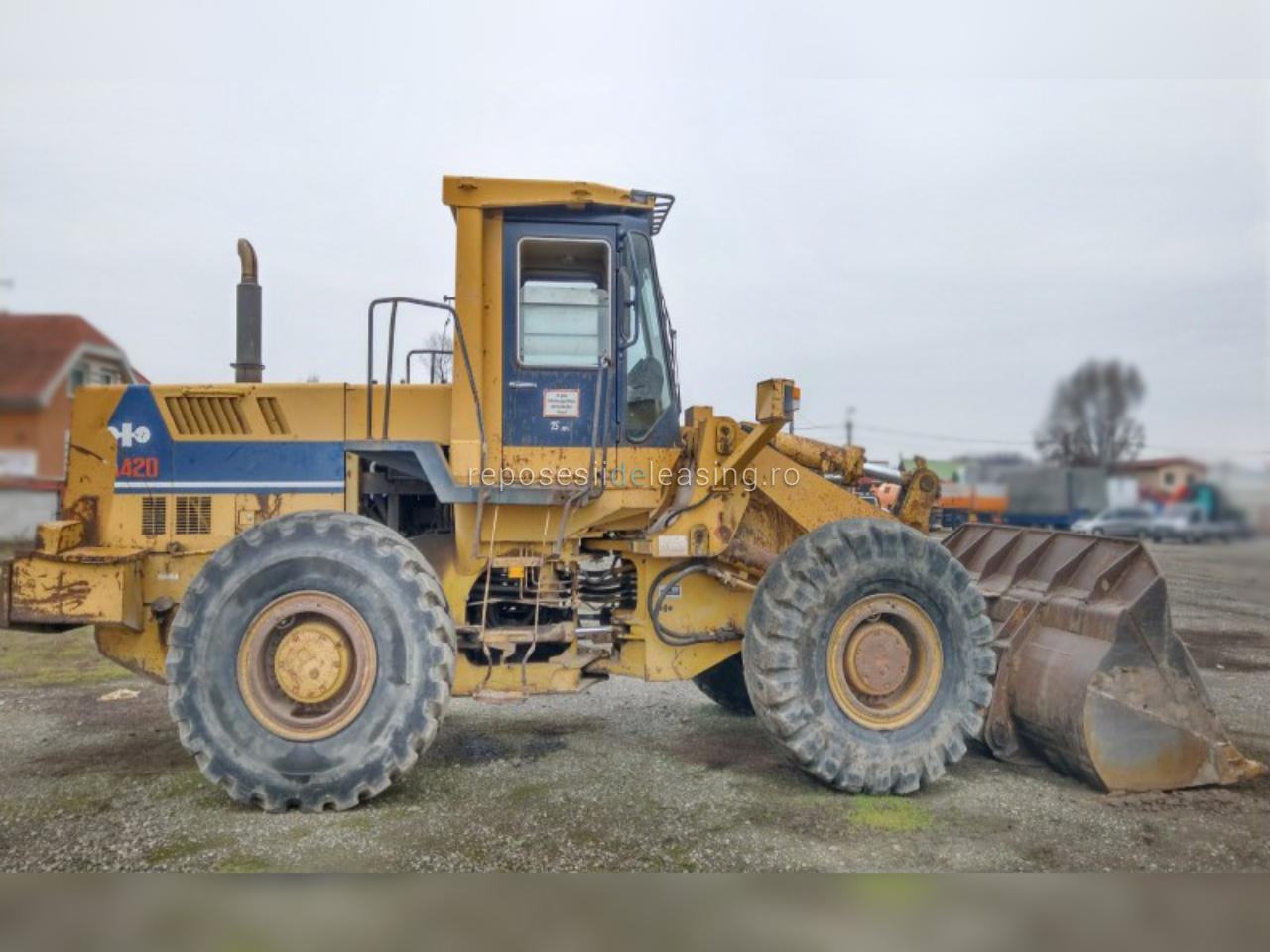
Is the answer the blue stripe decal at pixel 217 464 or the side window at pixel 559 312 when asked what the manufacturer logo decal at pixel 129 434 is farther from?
the side window at pixel 559 312

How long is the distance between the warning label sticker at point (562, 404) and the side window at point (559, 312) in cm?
17

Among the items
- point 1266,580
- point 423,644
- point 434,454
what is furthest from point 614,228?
point 1266,580

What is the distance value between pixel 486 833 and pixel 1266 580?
354cm

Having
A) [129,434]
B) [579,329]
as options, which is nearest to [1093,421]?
[579,329]

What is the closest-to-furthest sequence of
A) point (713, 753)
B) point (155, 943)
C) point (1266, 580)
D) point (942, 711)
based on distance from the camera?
point (1266, 580) < point (155, 943) < point (942, 711) < point (713, 753)

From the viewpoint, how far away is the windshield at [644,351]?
5.33m

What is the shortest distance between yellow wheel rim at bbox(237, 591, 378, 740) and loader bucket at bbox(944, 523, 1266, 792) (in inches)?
132

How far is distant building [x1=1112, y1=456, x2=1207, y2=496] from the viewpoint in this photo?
188cm

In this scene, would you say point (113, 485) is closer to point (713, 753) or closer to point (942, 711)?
point (713, 753)

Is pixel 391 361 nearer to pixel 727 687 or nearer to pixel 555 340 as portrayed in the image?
pixel 555 340

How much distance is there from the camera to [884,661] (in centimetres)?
514

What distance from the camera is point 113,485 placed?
527 centimetres

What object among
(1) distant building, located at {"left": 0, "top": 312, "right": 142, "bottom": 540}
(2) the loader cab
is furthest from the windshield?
(1) distant building, located at {"left": 0, "top": 312, "right": 142, "bottom": 540}

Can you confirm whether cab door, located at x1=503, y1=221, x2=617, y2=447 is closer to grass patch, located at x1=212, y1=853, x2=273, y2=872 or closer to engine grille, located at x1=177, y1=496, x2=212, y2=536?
engine grille, located at x1=177, y1=496, x2=212, y2=536
